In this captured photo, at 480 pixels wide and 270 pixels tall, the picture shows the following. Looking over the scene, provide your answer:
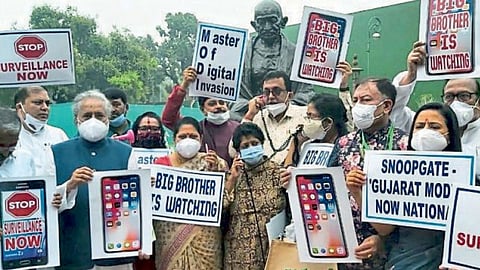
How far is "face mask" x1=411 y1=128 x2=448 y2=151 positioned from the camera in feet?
12.0

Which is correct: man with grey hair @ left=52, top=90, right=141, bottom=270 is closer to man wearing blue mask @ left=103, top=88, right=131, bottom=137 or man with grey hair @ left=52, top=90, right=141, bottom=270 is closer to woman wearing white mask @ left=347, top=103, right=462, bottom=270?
man wearing blue mask @ left=103, top=88, right=131, bottom=137

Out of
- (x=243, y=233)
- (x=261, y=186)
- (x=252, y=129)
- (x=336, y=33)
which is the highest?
(x=336, y=33)

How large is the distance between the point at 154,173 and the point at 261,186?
2.27 ft

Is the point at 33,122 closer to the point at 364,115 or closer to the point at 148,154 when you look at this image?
the point at 148,154

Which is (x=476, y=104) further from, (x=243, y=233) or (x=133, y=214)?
(x=133, y=214)

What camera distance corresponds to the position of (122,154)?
464 centimetres

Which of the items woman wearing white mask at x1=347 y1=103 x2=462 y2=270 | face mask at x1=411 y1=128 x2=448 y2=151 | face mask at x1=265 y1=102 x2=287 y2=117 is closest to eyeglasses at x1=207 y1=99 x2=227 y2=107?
face mask at x1=265 y1=102 x2=287 y2=117

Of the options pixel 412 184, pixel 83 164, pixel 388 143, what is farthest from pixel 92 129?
pixel 412 184

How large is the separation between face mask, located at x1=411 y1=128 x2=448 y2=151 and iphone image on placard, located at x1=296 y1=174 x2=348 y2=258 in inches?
23.9

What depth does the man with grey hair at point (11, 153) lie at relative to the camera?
4.07 metres

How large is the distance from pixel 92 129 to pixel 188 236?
0.94 meters

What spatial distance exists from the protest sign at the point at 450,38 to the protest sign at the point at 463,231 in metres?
0.92

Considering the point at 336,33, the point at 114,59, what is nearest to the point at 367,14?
the point at 114,59

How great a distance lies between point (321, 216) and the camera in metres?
4.15
